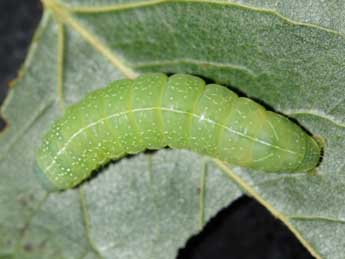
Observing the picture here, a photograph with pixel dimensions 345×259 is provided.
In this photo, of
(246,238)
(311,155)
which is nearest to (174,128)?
(311,155)

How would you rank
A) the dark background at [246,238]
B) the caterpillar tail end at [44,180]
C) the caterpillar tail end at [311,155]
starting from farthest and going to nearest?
1. the dark background at [246,238]
2. the caterpillar tail end at [44,180]
3. the caterpillar tail end at [311,155]

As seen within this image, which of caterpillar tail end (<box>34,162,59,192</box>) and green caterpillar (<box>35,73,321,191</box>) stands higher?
green caterpillar (<box>35,73,321,191</box>)

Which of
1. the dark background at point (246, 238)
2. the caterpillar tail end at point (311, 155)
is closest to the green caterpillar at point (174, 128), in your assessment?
the caterpillar tail end at point (311, 155)

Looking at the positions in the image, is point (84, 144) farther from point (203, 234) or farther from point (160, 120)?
point (203, 234)

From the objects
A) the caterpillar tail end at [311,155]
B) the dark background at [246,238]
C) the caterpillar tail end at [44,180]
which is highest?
the caterpillar tail end at [311,155]

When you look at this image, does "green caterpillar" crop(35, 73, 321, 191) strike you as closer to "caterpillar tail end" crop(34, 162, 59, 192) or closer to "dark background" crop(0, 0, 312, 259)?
"caterpillar tail end" crop(34, 162, 59, 192)

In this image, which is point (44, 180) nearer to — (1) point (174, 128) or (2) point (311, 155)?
(1) point (174, 128)

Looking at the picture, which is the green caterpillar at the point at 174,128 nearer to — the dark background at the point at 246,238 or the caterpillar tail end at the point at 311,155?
the caterpillar tail end at the point at 311,155

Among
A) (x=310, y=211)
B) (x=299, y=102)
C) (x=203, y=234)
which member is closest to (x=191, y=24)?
(x=299, y=102)

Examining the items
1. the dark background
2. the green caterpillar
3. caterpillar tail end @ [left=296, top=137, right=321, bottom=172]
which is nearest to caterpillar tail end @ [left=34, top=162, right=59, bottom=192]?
the green caterpillar
